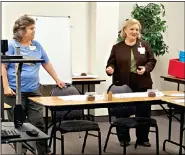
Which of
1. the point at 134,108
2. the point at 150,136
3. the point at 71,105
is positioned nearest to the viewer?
the point at 71,105

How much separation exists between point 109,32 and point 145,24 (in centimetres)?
57

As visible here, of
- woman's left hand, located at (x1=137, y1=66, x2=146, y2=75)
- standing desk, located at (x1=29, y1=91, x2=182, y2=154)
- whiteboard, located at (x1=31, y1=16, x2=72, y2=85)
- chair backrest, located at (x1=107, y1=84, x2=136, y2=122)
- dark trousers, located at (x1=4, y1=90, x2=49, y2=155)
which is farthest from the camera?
whiteboard, located at (x1=31, y1=16, x2=72, y2=85)

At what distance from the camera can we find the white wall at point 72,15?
5375 millimetres

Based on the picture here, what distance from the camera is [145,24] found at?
5.84 m

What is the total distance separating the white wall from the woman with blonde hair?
60.0 inches

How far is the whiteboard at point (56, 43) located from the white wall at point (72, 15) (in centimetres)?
19

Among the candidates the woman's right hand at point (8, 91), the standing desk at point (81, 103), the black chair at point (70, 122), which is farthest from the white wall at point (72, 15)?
A: the woman's right hand at point (8, 91)

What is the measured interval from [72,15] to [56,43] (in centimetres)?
57

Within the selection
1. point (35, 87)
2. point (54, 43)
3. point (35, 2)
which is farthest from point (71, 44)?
point (35, 87)

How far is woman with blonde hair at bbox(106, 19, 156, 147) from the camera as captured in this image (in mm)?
4266

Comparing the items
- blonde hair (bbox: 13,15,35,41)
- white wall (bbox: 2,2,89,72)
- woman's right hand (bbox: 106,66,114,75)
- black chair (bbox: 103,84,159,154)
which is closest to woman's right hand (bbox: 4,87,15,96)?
blonde hair (bbox: 13,15,35,41)

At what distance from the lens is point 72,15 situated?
574 cm

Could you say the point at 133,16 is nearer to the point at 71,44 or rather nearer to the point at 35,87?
the point at 71,44

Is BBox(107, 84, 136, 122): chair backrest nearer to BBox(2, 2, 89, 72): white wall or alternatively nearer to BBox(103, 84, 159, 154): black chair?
BBox(103, 84, 159, 154): black chair
